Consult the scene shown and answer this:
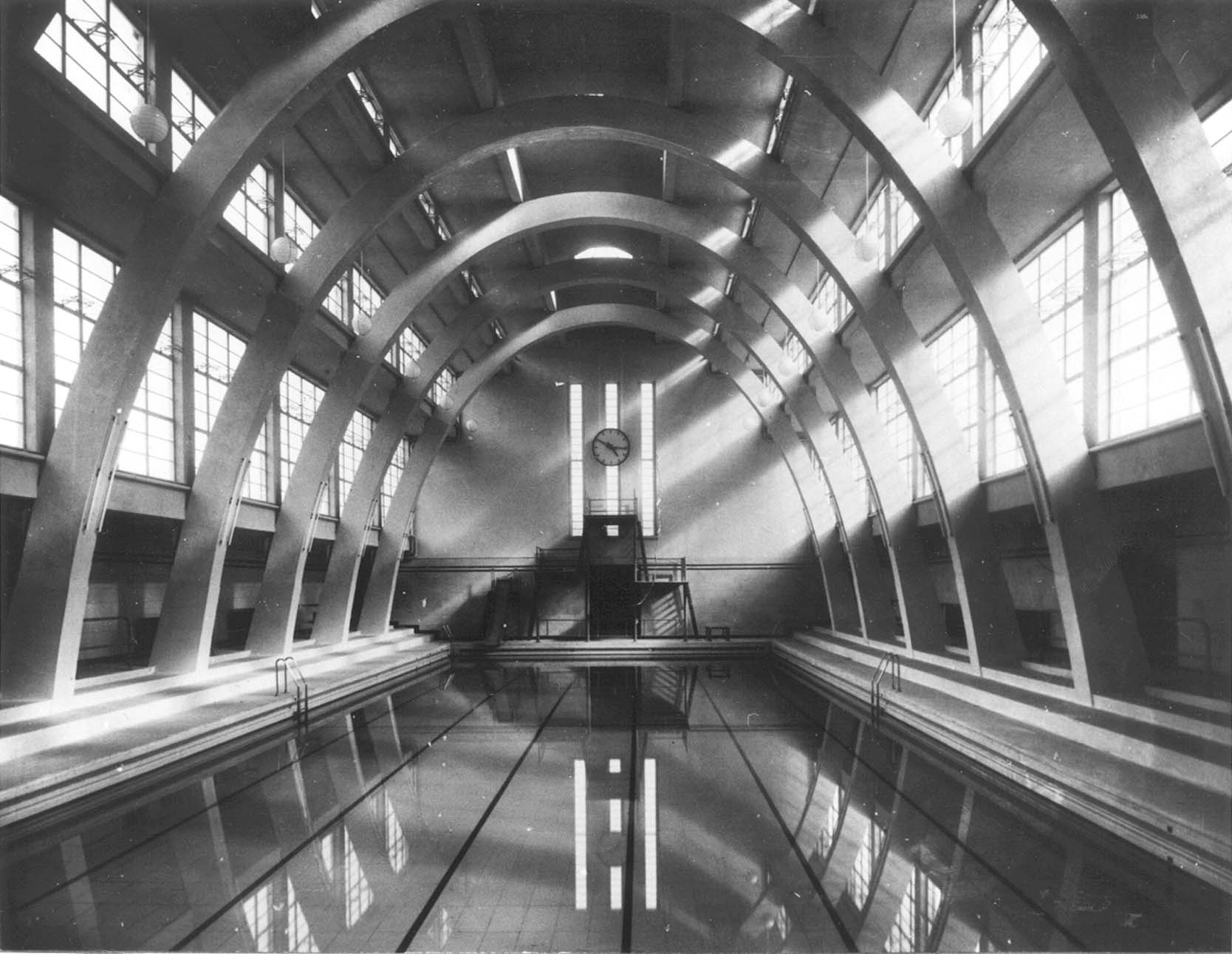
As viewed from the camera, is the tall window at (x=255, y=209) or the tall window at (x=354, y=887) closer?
the tall window at (x=354, y=887)

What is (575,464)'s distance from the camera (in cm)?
2725

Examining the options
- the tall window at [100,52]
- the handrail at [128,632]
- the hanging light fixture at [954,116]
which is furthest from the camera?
the handrail at [128,632]

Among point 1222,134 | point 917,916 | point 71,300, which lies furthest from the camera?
point 71,300

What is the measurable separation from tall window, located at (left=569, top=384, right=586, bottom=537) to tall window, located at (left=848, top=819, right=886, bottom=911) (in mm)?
20346

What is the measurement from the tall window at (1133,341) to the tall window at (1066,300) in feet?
1.48

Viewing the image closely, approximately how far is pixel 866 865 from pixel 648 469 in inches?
844

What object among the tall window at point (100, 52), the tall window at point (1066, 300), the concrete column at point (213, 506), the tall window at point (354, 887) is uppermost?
the tall window at point (100, 52)

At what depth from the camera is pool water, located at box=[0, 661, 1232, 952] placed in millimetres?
4879

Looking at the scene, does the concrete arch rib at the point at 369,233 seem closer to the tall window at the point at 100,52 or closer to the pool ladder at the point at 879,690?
the pool ladder at the point at 879,690

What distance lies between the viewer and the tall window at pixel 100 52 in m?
9.09

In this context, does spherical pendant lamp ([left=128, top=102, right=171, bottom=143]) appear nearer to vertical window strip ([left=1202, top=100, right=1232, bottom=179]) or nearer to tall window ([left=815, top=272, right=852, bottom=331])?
vertical window strip ([left=1202, top=100, right=1232, bottom=179])

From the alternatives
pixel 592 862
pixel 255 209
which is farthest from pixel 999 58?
pixel 255 209

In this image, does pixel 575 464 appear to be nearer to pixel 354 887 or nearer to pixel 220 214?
pixel 220 214

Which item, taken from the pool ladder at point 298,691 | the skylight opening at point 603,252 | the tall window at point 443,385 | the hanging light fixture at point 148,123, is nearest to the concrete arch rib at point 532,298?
the skylight opening at point 603,252
